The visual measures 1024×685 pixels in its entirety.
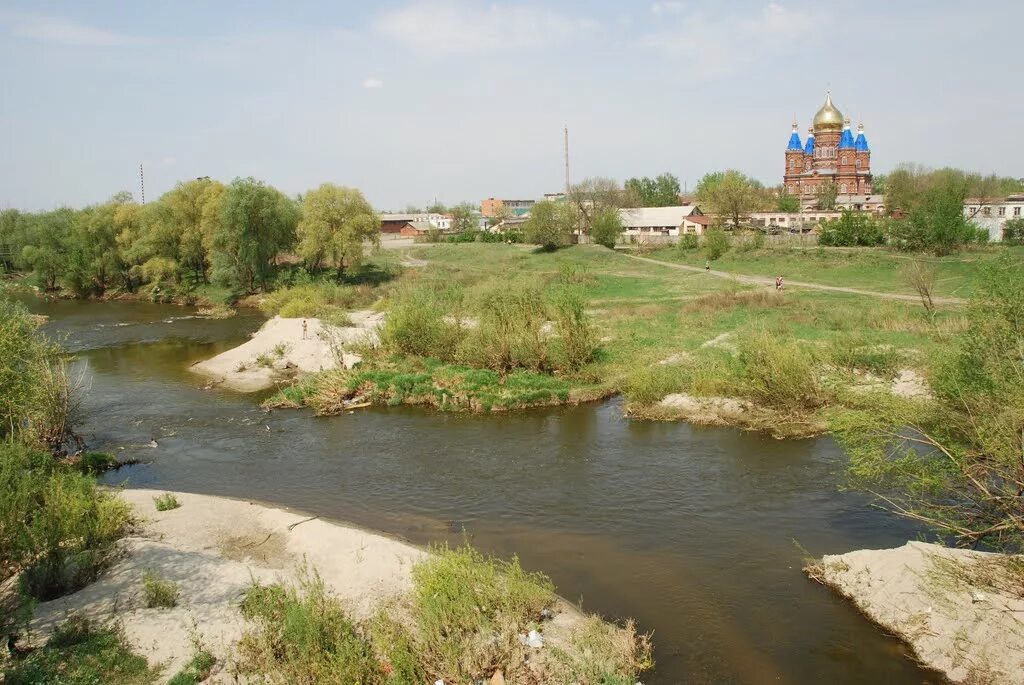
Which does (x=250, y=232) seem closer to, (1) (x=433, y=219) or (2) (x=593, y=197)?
(2) (x=593, y=197)

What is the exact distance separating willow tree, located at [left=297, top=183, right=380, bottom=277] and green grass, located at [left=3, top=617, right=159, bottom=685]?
149 ft

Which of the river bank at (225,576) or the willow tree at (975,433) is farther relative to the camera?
the willow tree at (975,433)

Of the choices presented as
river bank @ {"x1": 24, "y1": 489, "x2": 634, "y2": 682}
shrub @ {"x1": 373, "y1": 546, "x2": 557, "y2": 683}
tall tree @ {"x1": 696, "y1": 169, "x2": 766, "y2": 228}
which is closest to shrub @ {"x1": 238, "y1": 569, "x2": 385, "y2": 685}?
river bank @ {"x1": 24, "y1": 489, "x2": 634, "y2": 682}

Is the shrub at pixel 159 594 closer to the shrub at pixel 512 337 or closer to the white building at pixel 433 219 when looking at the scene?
the shrub at pixel 512 337

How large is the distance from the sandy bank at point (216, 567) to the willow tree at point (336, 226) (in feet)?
126

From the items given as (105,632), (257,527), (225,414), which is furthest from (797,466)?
(225,414)

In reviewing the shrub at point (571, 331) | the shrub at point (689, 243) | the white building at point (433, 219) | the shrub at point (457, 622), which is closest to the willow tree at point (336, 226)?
the shrub at point (689, 243)

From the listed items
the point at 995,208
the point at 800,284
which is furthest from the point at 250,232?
the point at 995,208

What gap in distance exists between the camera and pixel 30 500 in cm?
1292

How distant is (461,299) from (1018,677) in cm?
2437

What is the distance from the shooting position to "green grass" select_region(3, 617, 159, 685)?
902cm

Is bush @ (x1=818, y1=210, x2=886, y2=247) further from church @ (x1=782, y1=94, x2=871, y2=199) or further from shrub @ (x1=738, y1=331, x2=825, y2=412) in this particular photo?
shrub @ (x1=738, y1=331, x2=825, y2=412)

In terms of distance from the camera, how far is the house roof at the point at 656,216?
299 feet

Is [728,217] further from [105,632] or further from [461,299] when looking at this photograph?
[105,632]
